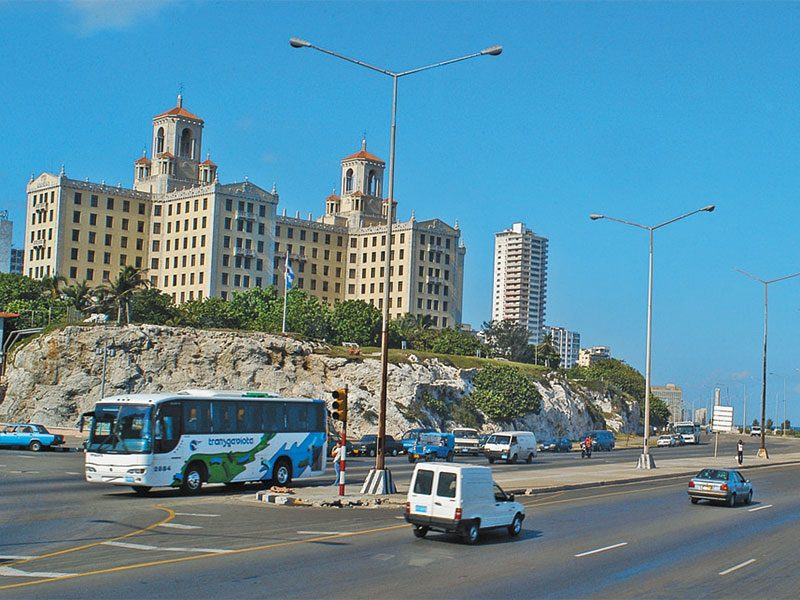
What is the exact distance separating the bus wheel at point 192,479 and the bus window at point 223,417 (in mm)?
1347

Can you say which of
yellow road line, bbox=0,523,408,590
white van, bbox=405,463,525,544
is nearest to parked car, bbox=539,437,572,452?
yellow road line, bbox=0,523,408,590

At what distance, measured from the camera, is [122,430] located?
30.4 m

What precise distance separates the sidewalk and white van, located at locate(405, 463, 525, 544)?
7675 millimetres

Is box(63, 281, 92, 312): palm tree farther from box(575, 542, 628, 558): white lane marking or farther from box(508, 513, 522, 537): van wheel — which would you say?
box(575, 542, 628, 558): white lane marking

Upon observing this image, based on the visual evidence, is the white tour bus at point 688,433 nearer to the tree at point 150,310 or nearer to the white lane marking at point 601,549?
the tree at point 150,310

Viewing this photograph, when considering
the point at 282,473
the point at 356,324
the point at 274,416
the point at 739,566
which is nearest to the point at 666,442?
the point at 356,324

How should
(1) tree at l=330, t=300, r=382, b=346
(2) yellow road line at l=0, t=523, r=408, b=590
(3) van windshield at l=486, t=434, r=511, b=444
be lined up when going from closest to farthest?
1. (2) yellow road line at l=0, t=523, r=408, b=590
2. (3) van windshield at l=486, t=434, r=511, b=444
3. (1) tree at l=330, t=300, r=382, b=346

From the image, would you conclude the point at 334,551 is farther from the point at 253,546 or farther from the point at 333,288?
the point at 333,288

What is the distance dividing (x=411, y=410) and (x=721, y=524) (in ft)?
223

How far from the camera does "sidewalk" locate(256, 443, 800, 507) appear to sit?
29766 mm

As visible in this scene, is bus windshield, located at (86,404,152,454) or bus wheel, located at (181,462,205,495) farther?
bus wheel, located at (181,462,205,495)

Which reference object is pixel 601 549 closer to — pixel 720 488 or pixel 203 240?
pixel 720 488

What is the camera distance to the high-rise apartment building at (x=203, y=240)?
469 ft

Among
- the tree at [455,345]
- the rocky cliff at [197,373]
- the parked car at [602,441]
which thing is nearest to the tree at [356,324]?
the tree at [455,345]
